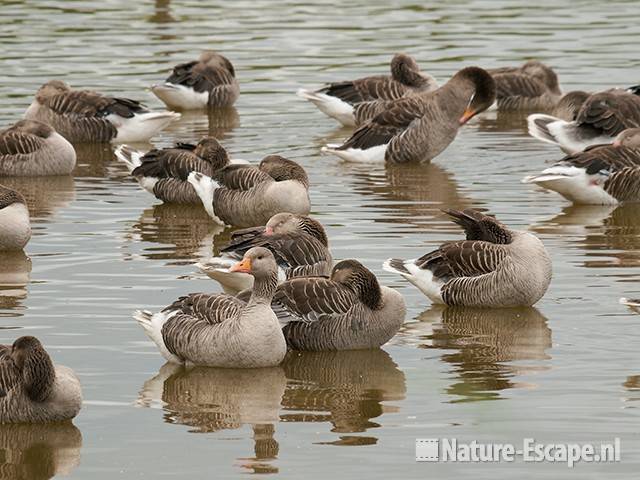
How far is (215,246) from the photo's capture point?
1872 cm

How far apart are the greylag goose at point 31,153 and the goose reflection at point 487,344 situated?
341 inches

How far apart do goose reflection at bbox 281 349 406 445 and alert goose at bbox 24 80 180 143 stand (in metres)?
11.5

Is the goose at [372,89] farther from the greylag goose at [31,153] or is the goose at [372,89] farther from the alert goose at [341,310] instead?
the alert goose at [341,310]

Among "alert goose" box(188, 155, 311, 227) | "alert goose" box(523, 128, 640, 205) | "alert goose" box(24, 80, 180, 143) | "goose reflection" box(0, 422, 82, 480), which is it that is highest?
"alert goose" box(24, 80, 180, 143)

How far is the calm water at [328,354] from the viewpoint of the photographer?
465 inches

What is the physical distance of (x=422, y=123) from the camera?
2331 cm

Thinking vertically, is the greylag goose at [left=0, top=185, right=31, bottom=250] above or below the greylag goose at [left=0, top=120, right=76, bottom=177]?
below

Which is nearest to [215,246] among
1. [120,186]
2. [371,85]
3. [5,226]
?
[5,226]

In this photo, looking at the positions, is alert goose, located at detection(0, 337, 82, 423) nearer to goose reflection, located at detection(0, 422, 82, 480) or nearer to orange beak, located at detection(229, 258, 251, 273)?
goose reflection, located at detection(0, 422, 82, 480)

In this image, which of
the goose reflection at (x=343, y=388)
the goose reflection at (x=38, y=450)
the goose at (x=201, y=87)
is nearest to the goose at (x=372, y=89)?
the goose at (x=201, y=87)

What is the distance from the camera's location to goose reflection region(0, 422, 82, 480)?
450 inches

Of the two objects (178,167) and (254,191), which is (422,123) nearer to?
(178,167)

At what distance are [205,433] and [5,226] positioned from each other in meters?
6.47

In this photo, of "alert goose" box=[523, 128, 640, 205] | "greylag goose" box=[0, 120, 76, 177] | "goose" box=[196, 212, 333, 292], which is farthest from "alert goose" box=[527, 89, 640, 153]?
"goose" box=[196, 212, 333, 292]
